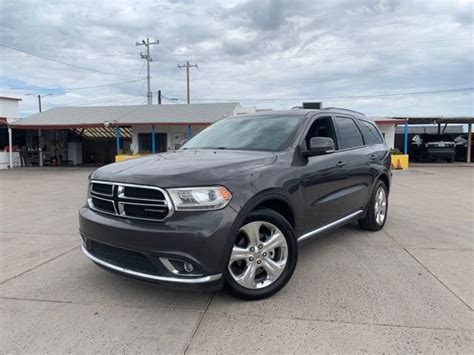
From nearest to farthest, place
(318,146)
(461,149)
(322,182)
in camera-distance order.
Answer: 1. (318,146)
2. (322,182)
3. (461,149)

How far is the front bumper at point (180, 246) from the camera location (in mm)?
2928

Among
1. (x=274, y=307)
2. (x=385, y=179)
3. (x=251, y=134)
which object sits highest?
(x=251, y=134)

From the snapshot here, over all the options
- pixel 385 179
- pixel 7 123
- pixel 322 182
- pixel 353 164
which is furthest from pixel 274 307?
pixel 7 123

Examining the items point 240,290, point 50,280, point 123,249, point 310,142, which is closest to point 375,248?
point 310,142

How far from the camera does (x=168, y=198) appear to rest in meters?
3.00

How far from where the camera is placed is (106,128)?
86.4ft

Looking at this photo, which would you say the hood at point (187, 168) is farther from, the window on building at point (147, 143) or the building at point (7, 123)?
the building at point (7, 123)

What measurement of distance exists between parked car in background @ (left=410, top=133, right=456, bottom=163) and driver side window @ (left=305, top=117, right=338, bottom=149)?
24.1 metres

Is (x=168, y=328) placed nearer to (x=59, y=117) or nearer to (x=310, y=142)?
(x=310, y=142)

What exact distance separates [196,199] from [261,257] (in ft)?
2.90

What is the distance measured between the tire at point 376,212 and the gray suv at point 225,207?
1.20 meters

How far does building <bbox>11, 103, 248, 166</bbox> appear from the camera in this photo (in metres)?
23.9

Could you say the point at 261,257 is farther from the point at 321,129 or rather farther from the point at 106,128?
the point at 106,128

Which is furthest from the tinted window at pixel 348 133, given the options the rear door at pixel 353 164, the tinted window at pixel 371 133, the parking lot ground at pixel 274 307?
the parking lot ground at pixel 274 307
